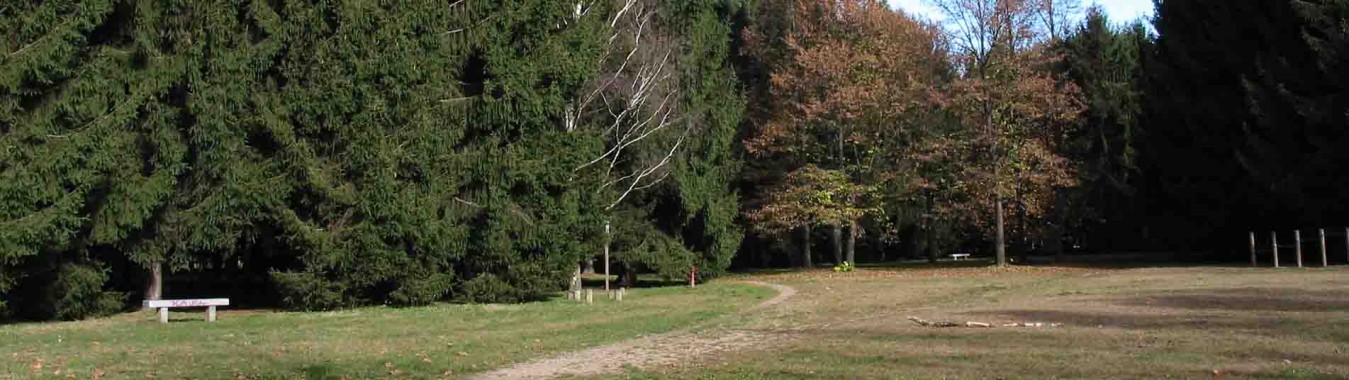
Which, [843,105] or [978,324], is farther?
[843,105]

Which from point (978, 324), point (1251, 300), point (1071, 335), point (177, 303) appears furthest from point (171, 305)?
point (1251, 300)

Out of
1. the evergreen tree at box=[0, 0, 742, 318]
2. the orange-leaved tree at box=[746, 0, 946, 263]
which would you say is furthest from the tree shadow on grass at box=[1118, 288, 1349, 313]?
the orange-leaved tree at box=[746, 0, 946, 263]

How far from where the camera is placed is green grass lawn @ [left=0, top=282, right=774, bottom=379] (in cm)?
1300

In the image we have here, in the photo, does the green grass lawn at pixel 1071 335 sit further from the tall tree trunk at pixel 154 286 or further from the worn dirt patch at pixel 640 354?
the tall tree trunk at pixel 154 286

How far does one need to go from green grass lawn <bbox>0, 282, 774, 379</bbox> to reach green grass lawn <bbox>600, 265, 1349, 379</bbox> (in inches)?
93.5

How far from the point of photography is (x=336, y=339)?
17297mm

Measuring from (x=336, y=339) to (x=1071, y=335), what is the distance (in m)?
10.2

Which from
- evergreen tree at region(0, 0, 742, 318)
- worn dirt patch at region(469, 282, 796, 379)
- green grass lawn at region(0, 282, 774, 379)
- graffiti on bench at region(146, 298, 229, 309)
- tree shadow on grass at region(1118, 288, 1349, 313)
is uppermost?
evergreen tree at region(0, 0, 742, 318)

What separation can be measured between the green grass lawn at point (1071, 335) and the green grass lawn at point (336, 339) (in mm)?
2375

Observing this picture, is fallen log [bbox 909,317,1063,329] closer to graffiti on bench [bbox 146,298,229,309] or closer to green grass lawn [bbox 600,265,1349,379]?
green grass lawn [bbox 600,265,1349,379]

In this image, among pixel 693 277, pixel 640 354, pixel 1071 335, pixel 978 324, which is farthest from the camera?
pixel 693 277

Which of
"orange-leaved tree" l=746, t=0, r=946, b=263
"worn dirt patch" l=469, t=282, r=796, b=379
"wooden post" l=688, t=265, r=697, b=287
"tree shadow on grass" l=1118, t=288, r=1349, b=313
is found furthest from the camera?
"orange-leaved tree" l=746, t=0, r=946, b=263

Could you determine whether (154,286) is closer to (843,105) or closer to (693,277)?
(693,277)

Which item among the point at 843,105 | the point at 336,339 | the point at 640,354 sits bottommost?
the point at 640,354
